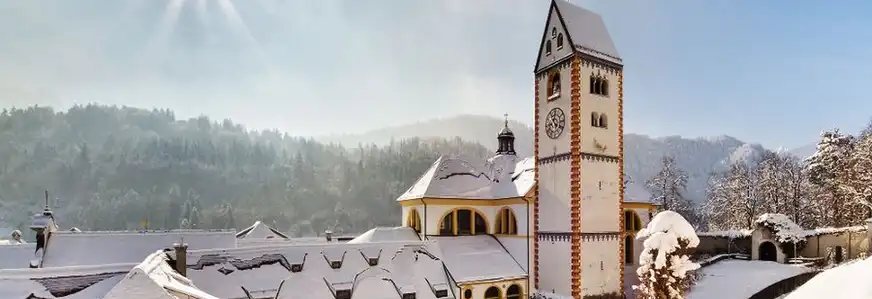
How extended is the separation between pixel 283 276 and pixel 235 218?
9045 cm

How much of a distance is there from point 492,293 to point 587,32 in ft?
42.7

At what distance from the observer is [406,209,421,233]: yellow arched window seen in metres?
26.0

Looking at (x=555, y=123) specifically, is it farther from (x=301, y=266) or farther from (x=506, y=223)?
(x=301, y=266)

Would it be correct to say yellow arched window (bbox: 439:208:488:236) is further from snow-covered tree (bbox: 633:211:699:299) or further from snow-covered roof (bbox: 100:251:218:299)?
snow-covered roof (bbox: 100:251:218:299)

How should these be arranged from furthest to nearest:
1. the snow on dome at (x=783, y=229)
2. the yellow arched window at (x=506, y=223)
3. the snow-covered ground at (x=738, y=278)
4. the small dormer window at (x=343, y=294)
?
1. the snow on dome at (x=783, y=229)
2. the yellow arched window at (x=506, y=223)
3. the snow-covered ground at (x=738, y=278)
4. the small dormer window at (x=343, y=294)

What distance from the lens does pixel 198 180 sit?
427ft

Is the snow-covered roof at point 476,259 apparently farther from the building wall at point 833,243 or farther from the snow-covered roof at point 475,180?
the building wall at point 833,243

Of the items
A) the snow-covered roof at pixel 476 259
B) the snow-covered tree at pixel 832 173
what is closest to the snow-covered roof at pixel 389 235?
the snow-covered roof at pixel 476 259

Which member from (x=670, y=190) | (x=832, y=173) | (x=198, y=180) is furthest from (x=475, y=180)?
(x=198, y=180)

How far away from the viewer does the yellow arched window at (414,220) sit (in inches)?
1025

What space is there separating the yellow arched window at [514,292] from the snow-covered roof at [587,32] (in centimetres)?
1138

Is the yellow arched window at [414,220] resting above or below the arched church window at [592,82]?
below

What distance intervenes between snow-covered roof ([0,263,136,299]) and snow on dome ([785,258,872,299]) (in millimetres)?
15737

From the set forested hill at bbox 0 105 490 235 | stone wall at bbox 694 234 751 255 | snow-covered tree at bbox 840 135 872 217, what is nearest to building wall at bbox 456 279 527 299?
stone wall at bbox 694 234 751 255
